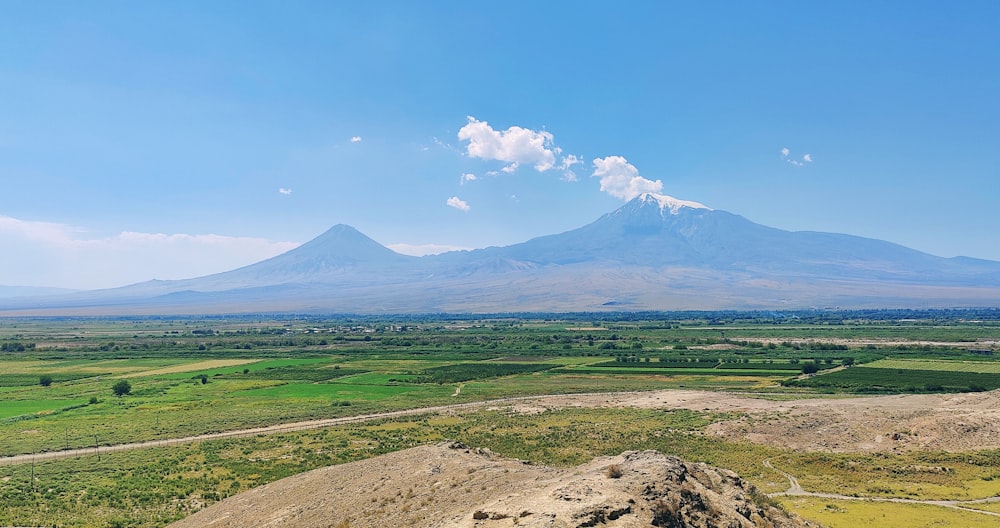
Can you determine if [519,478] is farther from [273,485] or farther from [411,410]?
[411,410]

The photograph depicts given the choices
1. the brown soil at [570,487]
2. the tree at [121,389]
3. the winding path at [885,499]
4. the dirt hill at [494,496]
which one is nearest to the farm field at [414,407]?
the winding path at [885,499]

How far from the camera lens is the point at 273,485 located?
3653 centimetres

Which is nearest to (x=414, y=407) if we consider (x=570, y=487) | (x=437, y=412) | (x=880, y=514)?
(x=437, y=412)

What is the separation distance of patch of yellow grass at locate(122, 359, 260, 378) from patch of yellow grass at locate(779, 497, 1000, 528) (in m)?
102

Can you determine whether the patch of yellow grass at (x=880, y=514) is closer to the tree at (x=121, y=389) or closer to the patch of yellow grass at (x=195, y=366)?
the tree at (x=121, y=389)

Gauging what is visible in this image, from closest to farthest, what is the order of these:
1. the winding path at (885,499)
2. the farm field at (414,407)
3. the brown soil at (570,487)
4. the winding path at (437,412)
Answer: the brown soil at (570,487)
the winding path at (885,499)
the winding path at (437,412)
the farm field at (414,407)

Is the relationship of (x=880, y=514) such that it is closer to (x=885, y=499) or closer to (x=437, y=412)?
(x=885, y=499)

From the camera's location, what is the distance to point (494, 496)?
25625 mm

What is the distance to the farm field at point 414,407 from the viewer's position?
38812 millimetres

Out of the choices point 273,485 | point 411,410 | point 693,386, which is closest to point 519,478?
point 273,485

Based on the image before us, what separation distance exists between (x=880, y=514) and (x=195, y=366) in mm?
115546

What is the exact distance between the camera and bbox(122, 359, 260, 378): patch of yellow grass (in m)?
107

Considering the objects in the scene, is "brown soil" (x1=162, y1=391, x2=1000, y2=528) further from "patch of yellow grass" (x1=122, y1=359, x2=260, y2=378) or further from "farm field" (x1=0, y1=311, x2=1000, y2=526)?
"patch of yellow grass" (x1=122, y1=359, x2=260, y2=378)

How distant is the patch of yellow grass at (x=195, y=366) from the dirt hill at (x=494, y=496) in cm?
8406
